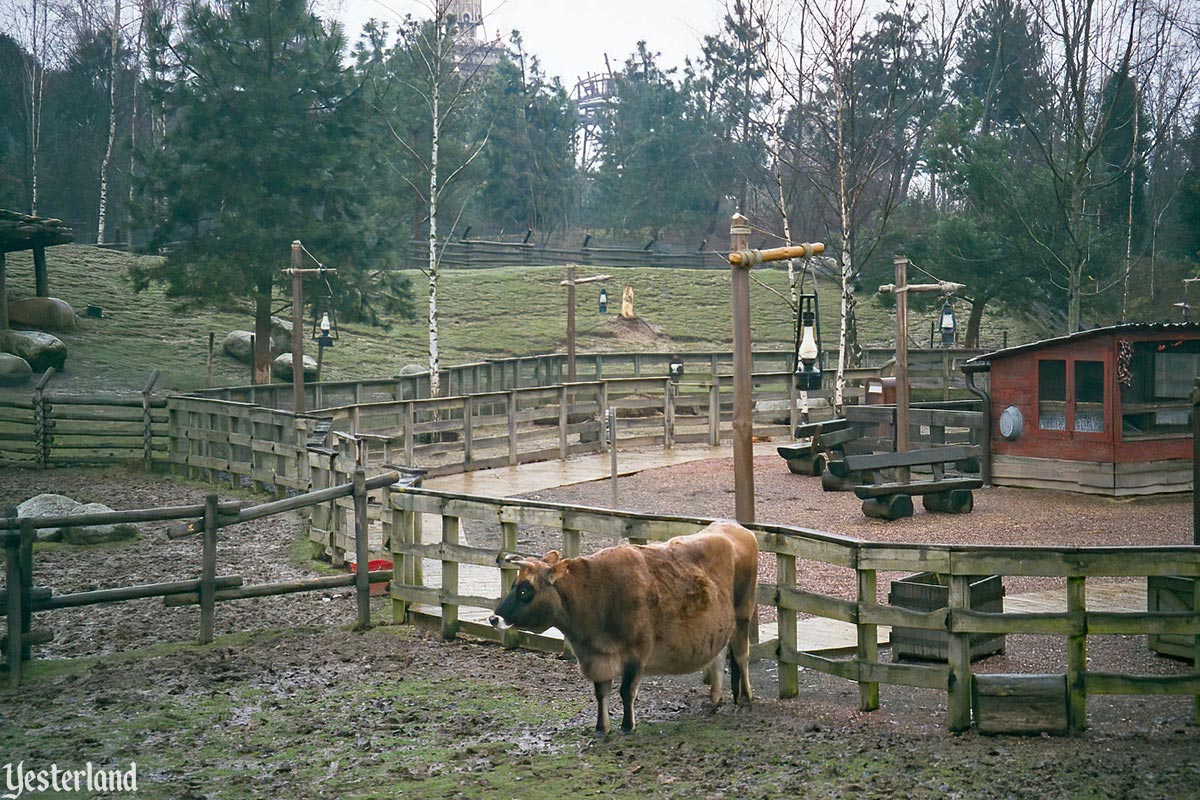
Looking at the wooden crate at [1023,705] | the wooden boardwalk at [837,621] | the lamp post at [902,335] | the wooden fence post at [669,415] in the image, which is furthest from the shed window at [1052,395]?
the wooden crate at [1023,705]

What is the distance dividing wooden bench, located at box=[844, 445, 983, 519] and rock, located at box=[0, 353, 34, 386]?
71.0 ft

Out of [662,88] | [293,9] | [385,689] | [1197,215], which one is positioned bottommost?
[385,689]

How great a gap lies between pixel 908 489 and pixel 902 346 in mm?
2009

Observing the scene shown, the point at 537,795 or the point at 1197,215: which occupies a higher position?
the point at 1197,215

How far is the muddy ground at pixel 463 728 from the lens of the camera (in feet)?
20.0

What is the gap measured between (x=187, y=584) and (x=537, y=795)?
431 centimetres

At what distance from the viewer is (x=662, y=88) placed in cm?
7319

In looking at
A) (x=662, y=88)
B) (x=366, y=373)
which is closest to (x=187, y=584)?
(x=366, y=373)

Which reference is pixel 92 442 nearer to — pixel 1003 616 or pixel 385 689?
pixel 385 689

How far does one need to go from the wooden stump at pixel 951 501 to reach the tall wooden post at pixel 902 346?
1211 mm

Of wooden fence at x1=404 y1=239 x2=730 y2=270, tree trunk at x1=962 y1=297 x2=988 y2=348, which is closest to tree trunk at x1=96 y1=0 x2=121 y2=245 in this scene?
wooden fence at x1=404 y1=239 x2=730 y2=270

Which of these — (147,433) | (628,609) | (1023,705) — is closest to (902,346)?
(1023,705)

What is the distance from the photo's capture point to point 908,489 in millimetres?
15789

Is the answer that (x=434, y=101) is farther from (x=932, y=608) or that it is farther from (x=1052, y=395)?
(x=932, y=608)
